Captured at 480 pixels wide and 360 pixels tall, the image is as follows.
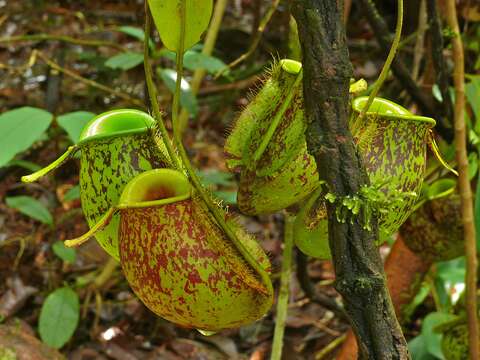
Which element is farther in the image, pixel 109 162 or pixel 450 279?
pixel 450 279

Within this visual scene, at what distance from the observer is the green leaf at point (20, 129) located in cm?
130

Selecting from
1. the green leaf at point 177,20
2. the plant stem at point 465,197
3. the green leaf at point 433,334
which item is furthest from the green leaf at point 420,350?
the green leaf at point 177,20

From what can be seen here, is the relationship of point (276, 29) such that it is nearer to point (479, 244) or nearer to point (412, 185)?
point (479, 244)

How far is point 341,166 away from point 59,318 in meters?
1.17

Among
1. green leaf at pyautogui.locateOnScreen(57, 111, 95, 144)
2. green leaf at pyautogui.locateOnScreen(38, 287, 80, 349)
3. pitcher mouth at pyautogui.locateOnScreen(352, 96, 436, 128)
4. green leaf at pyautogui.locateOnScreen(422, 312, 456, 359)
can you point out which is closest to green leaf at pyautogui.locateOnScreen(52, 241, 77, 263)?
green leaf at pyautogui.locateOnScreen(38, 287, 80, 349)

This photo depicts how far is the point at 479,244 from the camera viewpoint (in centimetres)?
134

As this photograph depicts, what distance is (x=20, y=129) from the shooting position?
134cm

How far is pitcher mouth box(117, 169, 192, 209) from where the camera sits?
76 cm

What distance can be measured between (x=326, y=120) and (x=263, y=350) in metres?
1.35

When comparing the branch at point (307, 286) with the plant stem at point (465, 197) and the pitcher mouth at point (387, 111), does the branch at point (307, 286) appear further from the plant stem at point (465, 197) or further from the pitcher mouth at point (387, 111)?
the pitcher mouth at point (387, 111)

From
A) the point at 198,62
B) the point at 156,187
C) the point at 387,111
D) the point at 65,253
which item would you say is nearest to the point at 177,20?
the point at 156,187

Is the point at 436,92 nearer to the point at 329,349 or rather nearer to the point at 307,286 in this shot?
the point at 307,286

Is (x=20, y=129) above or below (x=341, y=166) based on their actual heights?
below

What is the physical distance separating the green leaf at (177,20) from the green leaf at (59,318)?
109 centimetres
